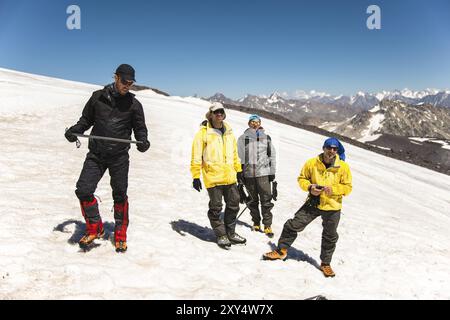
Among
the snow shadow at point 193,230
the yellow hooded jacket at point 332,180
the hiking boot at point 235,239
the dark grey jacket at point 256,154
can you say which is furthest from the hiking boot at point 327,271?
the dark grey jacket at point 256,154

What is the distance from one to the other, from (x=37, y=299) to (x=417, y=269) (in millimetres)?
7988

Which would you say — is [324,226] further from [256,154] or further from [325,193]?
[256,154]

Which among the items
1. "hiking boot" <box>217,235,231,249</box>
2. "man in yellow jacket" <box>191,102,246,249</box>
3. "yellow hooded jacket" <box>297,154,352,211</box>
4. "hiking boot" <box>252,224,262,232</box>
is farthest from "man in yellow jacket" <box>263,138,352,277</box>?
"hiking boot" <box>252,224,262,232</box>

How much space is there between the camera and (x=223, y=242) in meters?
8.03

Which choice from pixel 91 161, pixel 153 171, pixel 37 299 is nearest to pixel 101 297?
pixel 37 299

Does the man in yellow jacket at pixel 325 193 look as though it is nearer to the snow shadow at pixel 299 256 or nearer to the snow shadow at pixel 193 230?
the snow shadow at pixel 299 256

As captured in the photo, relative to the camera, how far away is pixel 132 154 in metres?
17.4

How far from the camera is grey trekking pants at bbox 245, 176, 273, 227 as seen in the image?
9.70 metres

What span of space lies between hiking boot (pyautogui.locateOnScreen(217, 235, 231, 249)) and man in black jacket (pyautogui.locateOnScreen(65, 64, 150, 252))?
7.12 ft

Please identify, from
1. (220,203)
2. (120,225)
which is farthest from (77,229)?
(220,203)

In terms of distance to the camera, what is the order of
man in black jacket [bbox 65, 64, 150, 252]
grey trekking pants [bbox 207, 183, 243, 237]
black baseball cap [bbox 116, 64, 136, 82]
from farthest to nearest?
grey trekking pants [bbox 207, 183, 243, 237] → man in black jacket [bbox 65, 64, 150, 252] → black baseball cap [bbox 116, 64, 136, 82]

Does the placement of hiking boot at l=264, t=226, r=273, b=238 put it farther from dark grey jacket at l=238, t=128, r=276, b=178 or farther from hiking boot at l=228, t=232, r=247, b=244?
dark grey jacket at l=238, t=128, r=276, b=178

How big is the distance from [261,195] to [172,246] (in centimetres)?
316

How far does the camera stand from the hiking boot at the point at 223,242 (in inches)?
316
